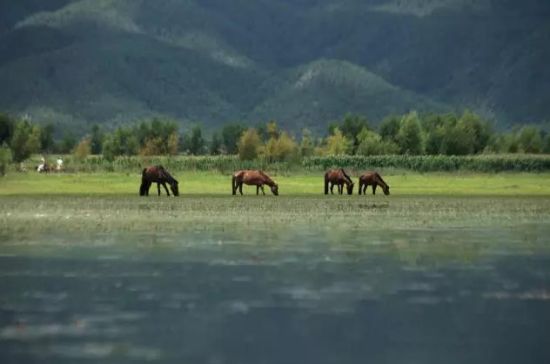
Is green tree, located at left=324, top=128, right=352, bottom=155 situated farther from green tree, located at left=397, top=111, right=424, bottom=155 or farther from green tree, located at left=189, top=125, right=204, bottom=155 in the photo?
green tree, located at left=189, top=125, right=204, bottom=155

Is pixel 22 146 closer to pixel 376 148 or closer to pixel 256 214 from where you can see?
pixel 376 148

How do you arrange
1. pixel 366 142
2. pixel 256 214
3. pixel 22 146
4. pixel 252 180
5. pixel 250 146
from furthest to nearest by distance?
pixel 366 142, pixel 22 146, pixel 250 146, pixel 252 180, pixel 256 214

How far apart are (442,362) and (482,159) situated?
82659 millimetres

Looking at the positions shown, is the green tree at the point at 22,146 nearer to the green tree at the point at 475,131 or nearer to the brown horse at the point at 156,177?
the green tree at the point at 475,131

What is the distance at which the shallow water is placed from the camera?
19453 millimetres

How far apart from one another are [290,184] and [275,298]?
51185mm

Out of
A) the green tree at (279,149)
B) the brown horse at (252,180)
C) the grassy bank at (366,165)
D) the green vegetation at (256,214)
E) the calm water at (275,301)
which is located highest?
the green tree at (279,149)

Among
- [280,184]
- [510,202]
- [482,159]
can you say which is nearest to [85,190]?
[280,184]

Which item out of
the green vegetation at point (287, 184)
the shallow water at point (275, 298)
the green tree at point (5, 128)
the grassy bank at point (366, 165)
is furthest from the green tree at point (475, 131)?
the shallow water at point (275, 298)

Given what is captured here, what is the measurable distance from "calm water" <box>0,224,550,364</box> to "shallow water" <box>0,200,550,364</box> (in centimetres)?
4

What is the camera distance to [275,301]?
2395 cm

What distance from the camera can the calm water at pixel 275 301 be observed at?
63.7 ft

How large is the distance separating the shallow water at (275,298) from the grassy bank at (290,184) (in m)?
27.0

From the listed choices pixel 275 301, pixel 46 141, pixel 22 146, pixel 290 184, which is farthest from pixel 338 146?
pixel 275 301
